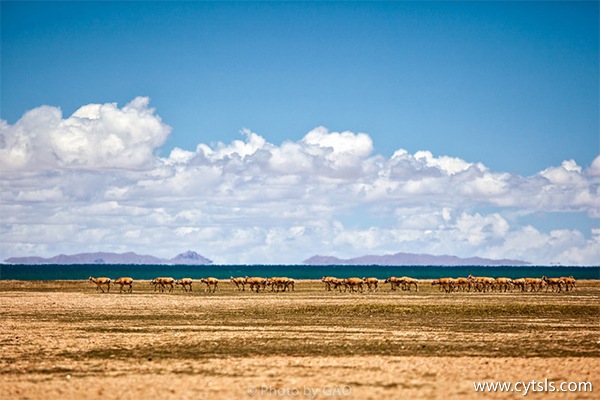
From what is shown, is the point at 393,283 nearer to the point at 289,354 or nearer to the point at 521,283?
the point at 521,283

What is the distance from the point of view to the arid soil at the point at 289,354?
742 inches

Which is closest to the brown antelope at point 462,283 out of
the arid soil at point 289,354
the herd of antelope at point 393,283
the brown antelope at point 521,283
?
the herd of antelope at point 393,283

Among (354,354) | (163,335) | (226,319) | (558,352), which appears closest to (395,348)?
(354,354)

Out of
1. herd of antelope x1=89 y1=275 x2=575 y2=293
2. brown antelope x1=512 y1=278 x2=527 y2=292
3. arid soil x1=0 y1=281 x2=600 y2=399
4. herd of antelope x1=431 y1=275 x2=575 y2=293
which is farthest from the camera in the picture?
brown antelope x1=512 y1=278 x2=527 y2=292

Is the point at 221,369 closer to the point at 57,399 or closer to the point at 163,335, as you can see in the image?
the point at 57,399

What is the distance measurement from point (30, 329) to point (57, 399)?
1622 centimetres

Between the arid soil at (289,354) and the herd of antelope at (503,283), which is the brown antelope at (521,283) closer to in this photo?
the herd of antelope at (503,283)

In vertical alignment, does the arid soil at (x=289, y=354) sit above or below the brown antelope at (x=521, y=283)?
below

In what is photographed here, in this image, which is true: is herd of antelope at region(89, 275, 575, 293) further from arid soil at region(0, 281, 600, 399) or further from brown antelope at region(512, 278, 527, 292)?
arid soil at region(0, 281, 600, 399)

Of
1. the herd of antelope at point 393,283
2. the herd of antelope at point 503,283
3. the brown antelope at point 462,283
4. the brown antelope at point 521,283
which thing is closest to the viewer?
the herd of antelope at point 393,283

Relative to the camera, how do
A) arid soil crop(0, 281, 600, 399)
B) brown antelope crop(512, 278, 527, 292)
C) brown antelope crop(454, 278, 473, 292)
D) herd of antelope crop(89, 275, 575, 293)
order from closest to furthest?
arid soil crop(0, 281, 600, 399), herd of antelope crop(89, 275, 575, 293), brown antelope crop(512, 278, 527, 292), brown antelope crop(454, 278, 473, 292)

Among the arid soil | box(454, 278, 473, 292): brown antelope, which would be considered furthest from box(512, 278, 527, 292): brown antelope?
the arid soil

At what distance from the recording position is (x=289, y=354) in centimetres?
2458

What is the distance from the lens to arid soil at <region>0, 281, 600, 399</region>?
18.8m
